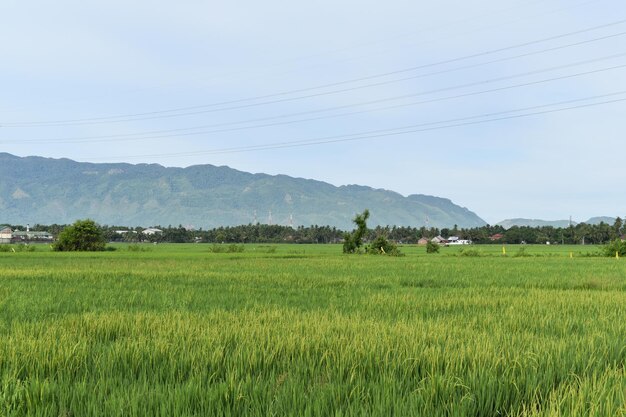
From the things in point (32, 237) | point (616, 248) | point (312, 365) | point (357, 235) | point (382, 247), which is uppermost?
point (357, 235)

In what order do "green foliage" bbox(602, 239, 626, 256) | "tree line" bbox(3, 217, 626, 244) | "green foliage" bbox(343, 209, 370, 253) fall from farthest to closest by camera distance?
"tree line" bbox(3, 217, 626, 244) < "green foliage" bbox(343, 209, 370, 253) < "green foliage" bbox(602, 239, 626, 256)

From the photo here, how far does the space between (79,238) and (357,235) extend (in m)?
26.7

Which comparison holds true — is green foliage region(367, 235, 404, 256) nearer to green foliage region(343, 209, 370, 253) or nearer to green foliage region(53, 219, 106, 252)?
green foliage region(343, 209, 370, 253)

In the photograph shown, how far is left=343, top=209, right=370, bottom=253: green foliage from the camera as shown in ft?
150

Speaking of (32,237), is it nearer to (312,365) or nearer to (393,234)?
(393,234)

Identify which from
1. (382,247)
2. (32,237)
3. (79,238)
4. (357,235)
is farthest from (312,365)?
(32,237)

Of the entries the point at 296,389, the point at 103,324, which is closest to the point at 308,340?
the point at 296,389

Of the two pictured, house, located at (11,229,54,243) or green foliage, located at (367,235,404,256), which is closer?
green foliage, located at (367,235,404,256)

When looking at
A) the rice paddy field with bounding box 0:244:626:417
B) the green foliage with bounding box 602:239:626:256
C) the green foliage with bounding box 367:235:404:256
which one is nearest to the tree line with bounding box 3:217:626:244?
the green foliage with bounding box 367:235:404:256

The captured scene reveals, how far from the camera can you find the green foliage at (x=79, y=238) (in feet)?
157

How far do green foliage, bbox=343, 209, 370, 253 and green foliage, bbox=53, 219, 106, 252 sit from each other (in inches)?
962

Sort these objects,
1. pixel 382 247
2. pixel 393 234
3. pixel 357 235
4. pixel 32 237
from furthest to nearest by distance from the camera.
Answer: pixel 393 234 → pixel 32 237 → pixel 357 235 → pixel 382 247

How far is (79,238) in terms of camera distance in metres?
48.0

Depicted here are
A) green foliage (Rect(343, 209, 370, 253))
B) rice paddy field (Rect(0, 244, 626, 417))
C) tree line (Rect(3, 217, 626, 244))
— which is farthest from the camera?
tree line (Rect(3, 217, 626, 244))
